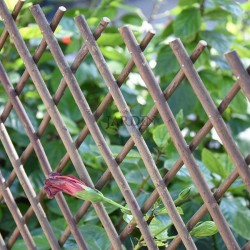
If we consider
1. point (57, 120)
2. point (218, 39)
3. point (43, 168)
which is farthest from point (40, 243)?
point (218, 39)

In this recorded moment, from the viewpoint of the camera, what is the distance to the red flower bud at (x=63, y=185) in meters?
1.38

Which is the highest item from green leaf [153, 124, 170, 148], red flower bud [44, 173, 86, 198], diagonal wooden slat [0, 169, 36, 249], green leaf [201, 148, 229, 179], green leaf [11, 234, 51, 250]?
green leaf [153, 124, 170, 148]

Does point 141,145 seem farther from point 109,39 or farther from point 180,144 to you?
point 109,39

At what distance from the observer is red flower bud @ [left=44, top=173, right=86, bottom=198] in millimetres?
1381

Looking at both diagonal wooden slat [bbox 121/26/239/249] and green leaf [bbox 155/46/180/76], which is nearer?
diagonal wooden slat [bbox 121/26/239/249]

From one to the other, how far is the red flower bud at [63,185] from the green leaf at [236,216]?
1.34 ft

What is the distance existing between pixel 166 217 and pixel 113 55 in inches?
32.4

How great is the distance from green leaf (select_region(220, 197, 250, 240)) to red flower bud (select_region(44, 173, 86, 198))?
16.1 inches

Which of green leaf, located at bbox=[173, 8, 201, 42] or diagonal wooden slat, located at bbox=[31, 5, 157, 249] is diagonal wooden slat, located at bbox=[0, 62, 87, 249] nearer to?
diagonal wooden slat, located at bbox=[31, 5, 157, 249]

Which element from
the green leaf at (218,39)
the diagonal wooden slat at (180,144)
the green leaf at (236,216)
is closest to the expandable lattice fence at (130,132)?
the diagonal wooden slat at (180,144)

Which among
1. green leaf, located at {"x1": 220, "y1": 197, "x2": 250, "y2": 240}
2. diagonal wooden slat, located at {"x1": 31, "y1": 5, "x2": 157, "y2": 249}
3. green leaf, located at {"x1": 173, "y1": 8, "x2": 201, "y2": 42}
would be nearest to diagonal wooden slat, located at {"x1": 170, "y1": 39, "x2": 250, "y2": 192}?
diagonal wooden slat, located at {"x1": 31, "y1": 5, "x2": 157, "y2": 249}

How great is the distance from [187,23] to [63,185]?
83 centimetres

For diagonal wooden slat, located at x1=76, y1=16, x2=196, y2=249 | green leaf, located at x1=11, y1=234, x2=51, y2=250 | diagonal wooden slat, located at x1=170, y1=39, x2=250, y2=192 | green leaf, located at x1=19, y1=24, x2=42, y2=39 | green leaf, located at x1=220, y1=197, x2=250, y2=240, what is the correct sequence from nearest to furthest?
diagonal wooden slat, located at x1=170, y1=39, x2=250, y2=192
diagonal wooden slat, located at x1=76, y1=16, x2=196, y2=249
green leaf, located at x1=220, y1=197, x2=250, y2=240
green leaf, located at x1=11, y1=234, x2=51, y2=250
green leaf, located at x1=19, y1=24, x2=42, y2=39

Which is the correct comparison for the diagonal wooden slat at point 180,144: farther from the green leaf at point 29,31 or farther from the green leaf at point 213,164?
the green leaf at point 29,31
